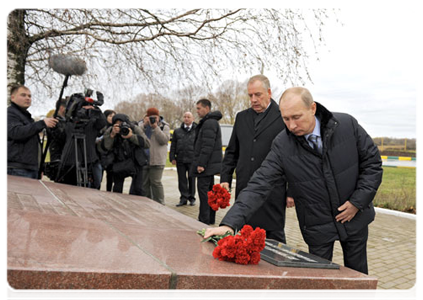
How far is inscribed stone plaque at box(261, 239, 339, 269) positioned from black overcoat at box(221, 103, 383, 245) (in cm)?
24

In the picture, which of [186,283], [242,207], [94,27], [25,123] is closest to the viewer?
[186,283]

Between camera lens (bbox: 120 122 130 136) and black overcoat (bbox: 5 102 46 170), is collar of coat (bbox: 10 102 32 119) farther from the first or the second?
A: camera lens (bbox: 120 122 130 136)

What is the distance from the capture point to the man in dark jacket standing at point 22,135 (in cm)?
500

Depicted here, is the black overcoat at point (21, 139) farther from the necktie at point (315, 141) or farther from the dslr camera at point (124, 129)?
the necktie at point (315, 141)

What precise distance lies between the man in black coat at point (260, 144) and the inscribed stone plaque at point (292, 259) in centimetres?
99

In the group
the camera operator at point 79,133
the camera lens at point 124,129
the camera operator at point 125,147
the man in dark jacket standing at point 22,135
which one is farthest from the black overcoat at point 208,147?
the man in dark jacket standing at point 22,135

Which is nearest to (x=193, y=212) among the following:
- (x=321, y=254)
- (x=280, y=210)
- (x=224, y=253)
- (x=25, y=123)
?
(x=25, y=123)

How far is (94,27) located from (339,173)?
559cm

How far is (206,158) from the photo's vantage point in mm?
6277

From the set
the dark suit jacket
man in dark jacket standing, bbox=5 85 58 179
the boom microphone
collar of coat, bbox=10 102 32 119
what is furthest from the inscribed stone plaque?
the boom microphone

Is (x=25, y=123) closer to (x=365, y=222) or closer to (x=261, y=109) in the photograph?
(x=261, y=109)

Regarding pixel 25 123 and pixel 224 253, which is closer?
pixel 224 253

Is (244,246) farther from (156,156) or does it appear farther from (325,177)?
(156,156)

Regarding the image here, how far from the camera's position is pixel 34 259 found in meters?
1.92
